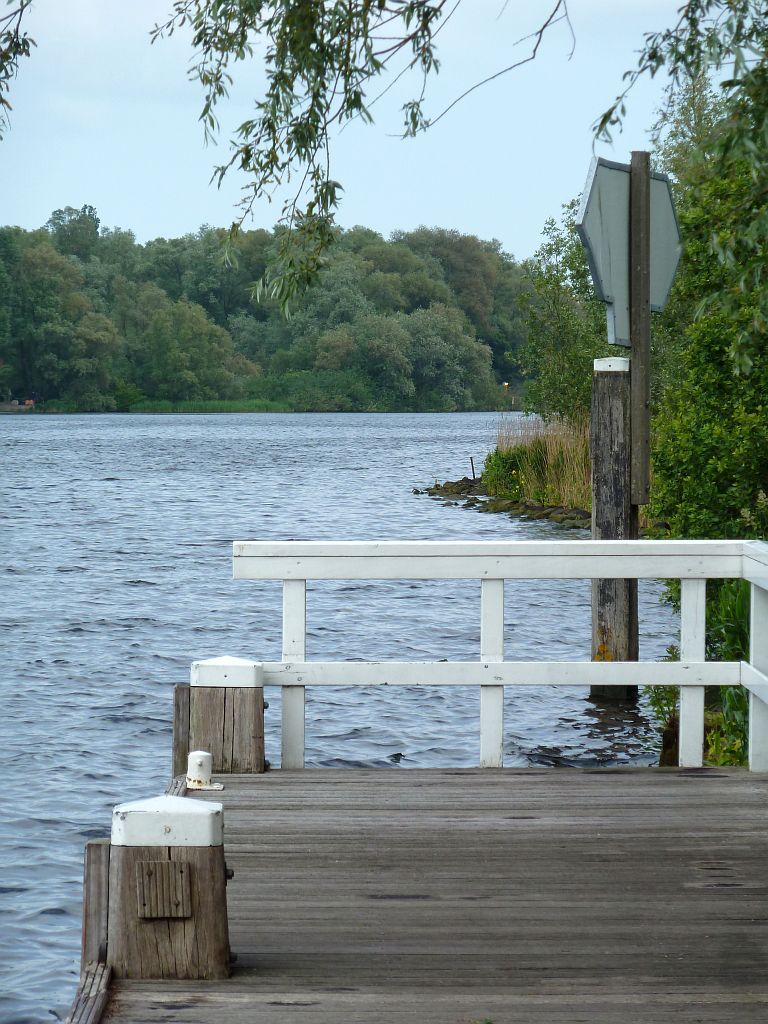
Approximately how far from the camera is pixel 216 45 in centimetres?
687

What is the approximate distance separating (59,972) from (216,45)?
15.0 feet

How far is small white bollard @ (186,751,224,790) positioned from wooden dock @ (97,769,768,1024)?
0.26 ft

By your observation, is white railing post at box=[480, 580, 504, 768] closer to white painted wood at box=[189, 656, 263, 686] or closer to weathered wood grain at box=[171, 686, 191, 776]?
white painted wood at box=[189, 656, 263, 686]

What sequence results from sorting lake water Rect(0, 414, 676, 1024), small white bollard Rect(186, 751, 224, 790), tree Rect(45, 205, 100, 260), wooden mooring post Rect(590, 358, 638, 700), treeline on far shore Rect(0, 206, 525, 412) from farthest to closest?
tree Rect(45, 205, 100, 260)
treeline on far shore Rect(0, 206, 525, 412)
wooden mooring post Rect(590, 358, 638, 700)
lake water Rect(0, 414, 676, 1024)
small white bollard Rect(186, 751, 224, 790)

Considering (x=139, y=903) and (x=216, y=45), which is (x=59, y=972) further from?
(x=216, y=45)

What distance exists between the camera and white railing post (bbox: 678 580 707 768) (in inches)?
227

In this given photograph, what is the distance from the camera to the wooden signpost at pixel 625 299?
333 inches

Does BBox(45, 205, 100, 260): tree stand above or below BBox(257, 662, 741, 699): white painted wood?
above

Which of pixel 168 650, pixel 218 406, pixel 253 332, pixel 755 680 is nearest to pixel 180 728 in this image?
pixel 755 680

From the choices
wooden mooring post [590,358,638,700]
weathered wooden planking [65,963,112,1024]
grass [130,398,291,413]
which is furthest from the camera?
grass [130,398,291,413]

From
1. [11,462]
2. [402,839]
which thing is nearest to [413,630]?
[402,839]

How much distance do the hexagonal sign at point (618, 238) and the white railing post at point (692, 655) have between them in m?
3.00

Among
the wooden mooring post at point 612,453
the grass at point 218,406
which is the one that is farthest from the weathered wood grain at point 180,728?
the grass at point 218,406

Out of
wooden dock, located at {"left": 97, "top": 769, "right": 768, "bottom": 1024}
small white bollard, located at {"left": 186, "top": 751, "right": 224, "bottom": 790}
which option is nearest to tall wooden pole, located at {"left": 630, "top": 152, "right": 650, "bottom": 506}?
wooden dock, located at {"left": 97, "top": 769, "right": 768, "bottom": 1024}
